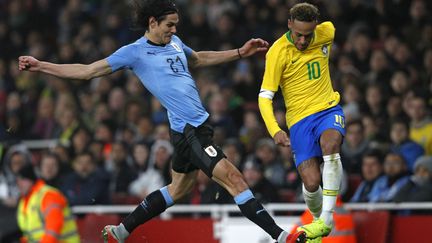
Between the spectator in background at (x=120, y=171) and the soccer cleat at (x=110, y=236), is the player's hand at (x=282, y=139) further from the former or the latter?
the spectator in background at (x=120, y=171)

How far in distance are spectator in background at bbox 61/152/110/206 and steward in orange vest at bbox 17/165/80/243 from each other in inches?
56.8

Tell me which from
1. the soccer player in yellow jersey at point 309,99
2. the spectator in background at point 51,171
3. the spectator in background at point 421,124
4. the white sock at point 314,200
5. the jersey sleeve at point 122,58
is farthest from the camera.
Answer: the spectator in background at point 51,171

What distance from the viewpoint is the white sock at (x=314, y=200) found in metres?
10.9

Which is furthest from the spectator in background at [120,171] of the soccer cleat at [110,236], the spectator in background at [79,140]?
the soccer cleat at [110,236]

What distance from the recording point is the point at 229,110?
54.9ft

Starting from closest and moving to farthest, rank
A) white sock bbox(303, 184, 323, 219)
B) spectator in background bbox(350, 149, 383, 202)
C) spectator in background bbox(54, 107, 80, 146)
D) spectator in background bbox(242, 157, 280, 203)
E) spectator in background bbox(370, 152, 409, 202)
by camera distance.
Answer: white sock bbox(303, 184, 323, 219) → spectator in background bbox(370, 152, 409, 202) → spectator in background bbox(350, 149, 383, 202) → spectator in background bbox(242, 157, 280, 203) → spectator in background bbox(54, 107, 80, 146)

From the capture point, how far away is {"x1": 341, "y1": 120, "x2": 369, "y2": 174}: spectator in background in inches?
561

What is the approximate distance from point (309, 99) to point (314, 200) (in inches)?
39.4

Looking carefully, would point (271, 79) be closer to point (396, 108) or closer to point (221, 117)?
point (396, 108)

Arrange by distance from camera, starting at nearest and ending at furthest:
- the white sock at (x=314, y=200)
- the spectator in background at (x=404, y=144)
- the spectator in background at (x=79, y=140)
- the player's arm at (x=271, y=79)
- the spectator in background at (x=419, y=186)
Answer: the player's arm at (x=271, y=79)
the white sock at (x=314, y=200)
the spectator in background at (x=419, y=186)
the spectator in background at (x=404, y=144)
the spectator in background at (x=79, y=140)

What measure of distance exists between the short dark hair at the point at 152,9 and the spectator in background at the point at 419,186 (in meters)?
4.09

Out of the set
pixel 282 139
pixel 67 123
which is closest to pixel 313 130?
pixel 282 139

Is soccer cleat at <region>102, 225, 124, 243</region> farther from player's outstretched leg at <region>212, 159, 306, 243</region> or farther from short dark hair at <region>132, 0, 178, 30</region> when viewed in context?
short dark hair at <region>132, 0, 178, 30</region>

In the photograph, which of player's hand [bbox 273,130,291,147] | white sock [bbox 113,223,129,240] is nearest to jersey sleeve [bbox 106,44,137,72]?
player's hand [bbox 273,130,291,147]
